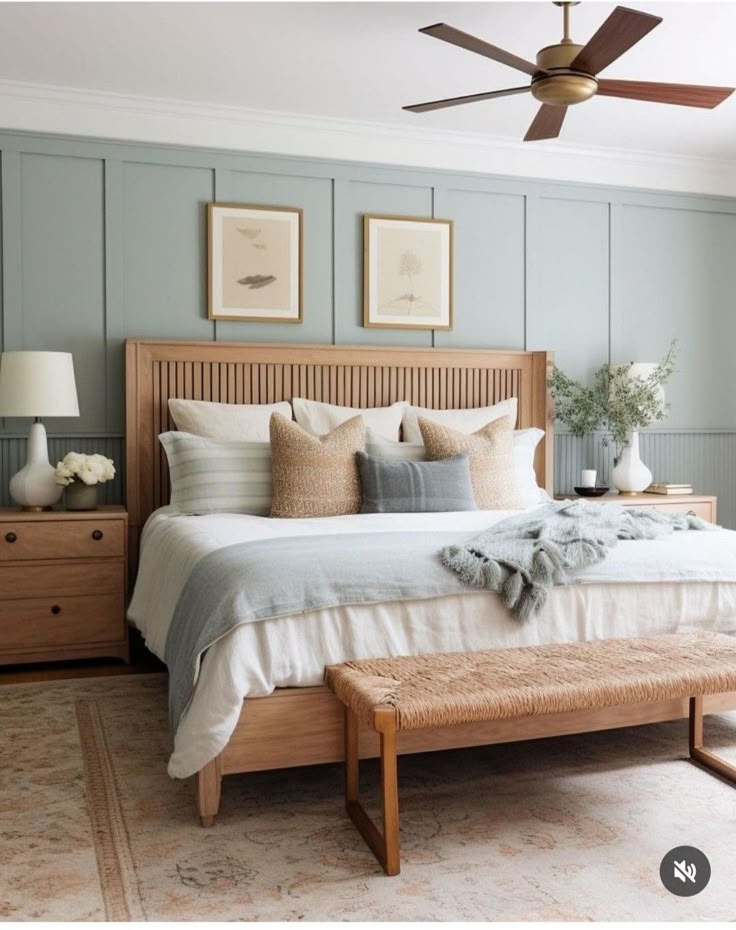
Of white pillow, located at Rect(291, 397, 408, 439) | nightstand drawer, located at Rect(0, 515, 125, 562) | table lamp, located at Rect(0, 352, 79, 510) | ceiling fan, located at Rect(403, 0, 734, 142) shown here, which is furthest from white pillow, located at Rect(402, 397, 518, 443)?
ceiling fan, located at Rect(403, 0, 734, 142)

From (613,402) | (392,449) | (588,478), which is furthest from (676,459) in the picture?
(392,449)

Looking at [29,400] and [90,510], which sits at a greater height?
[29,400]

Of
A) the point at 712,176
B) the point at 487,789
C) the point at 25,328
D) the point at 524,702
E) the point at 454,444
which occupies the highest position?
the point at 712,176

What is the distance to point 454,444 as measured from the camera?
426cm

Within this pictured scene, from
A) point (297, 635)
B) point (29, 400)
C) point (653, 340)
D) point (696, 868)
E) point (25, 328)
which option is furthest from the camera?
point (653, 340)

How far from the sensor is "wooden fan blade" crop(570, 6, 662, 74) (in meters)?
2.59

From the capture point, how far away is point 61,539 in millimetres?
4051

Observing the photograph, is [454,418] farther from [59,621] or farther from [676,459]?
[59,621]

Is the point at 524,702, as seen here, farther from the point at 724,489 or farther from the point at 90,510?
the point at 724,489

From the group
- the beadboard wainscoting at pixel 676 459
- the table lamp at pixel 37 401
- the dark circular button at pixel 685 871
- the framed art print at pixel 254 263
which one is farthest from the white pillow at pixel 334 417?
the dark circular button at pixel 685 871

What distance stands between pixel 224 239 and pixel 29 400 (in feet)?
4.31

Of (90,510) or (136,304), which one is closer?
(90,510)

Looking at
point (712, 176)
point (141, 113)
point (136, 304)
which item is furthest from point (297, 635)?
point (712, 176)

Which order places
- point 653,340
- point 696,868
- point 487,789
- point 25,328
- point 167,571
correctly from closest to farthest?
point 696,868, point 487,789, point 167,571, point 25,328, point 653,340
